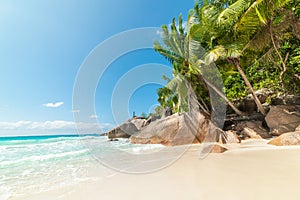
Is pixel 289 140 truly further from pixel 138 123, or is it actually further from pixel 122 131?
pixel 122 131

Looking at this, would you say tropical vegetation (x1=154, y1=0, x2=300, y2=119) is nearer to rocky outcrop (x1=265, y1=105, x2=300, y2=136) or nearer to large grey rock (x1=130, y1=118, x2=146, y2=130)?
rocky outcrop (x1=265, y1=105, x2=300, y2=136)

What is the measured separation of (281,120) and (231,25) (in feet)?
18.0

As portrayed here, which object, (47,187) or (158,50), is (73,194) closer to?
(47,187)

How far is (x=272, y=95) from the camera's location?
12891 mm

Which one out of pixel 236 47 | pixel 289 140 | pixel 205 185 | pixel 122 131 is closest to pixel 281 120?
pixel 289 140

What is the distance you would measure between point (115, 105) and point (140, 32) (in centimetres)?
456

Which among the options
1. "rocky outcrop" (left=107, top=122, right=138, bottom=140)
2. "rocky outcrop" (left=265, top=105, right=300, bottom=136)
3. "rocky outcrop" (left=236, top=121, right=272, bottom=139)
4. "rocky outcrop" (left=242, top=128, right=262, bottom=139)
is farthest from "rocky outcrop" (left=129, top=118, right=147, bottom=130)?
"rocky outcrop" (left=265, top=105, right=300, bottom=136)

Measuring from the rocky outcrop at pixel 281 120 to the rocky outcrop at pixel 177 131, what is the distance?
319cm

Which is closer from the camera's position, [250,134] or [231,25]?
[231,25]

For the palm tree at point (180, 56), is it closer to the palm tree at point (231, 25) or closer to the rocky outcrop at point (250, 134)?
the palm tree at point (231, 25)

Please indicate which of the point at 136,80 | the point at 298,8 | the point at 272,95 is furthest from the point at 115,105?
the point at 272,95

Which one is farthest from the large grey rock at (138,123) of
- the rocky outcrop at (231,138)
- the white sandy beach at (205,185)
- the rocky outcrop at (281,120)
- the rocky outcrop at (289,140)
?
the white sandy beach at (205,185)

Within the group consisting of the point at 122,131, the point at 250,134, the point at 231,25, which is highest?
→ the point at 231,25

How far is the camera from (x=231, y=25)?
28.3 ft
